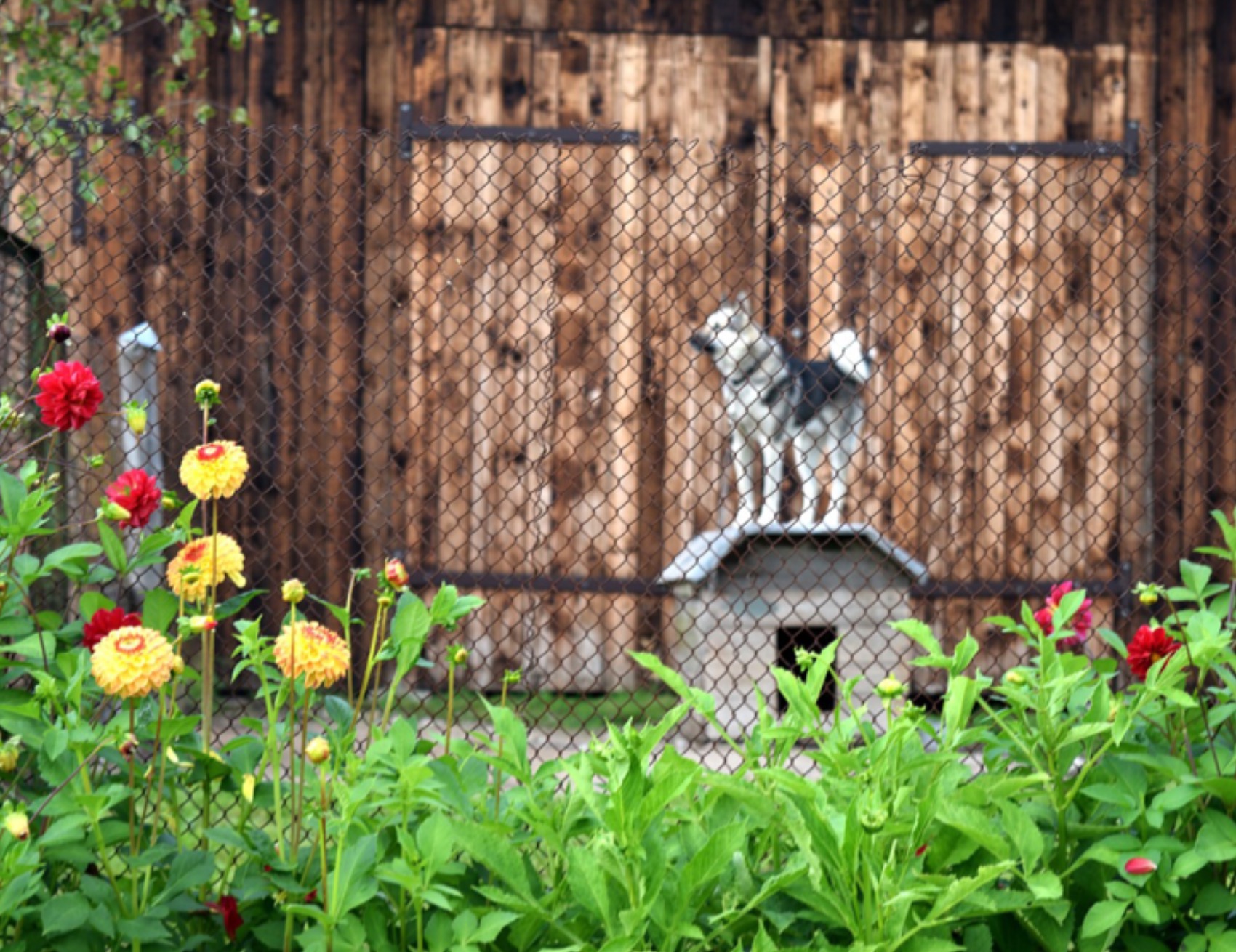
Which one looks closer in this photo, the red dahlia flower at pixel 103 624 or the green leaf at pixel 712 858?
the green leaf at pixel 712 858

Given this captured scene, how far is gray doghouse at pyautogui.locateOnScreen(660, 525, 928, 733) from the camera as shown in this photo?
5047 millimetres

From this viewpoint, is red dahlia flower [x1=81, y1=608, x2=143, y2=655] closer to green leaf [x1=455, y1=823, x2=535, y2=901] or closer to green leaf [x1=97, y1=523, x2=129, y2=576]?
green leaf [x1=97, y1=523, x2=129, y2=576]

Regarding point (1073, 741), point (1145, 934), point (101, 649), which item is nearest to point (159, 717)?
point (101, 649)

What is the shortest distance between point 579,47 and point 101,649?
461 cm

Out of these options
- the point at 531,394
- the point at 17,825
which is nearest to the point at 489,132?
the point at 531,394

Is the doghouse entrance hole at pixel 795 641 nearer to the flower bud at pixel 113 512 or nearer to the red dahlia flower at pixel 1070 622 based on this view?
the red dahlia flower at pixel 1070 622

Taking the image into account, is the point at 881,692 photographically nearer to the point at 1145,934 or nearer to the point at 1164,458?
the point at 1145,934

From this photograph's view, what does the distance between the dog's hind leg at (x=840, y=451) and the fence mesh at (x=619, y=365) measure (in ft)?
1.73

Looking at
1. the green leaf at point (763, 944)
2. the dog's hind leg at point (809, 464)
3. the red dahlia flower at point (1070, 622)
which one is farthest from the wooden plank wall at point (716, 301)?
the green leaf at point (763, 944)

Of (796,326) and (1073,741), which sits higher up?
(796,326)

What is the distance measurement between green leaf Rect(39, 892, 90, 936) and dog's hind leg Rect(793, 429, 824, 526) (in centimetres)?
348

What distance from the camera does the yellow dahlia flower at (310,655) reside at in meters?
1.91

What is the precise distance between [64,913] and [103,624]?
1.27ft

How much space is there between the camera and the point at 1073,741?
2004mm
